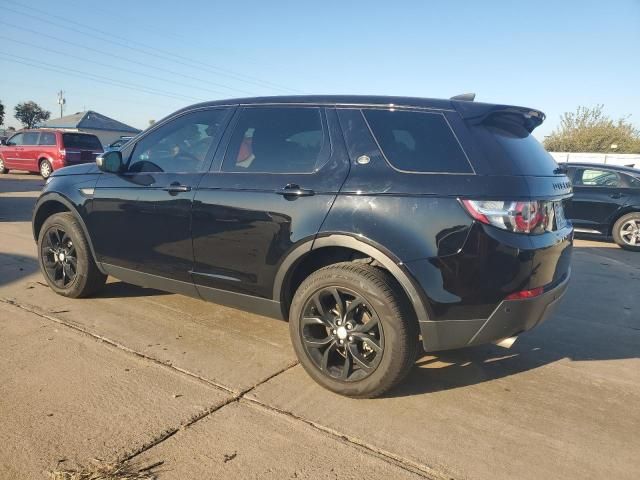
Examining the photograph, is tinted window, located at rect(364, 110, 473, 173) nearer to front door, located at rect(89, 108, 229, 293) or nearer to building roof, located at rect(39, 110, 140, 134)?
front door, located at rect(89, 108, 229, 293)

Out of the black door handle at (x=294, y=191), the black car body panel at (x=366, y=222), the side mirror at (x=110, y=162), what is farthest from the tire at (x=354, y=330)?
the side mirror at (x=110, y=162)

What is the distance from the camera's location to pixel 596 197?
943 centimetres

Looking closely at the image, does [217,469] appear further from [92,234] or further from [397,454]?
[92,234]

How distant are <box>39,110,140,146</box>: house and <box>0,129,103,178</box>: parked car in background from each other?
32.0 metres

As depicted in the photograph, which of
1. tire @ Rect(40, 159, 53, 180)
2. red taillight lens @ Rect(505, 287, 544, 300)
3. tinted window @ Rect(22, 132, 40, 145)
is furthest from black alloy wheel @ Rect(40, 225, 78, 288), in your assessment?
tinted window @ Rect(22, 132, 40, 145)

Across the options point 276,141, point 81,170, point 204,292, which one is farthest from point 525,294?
point 81,170

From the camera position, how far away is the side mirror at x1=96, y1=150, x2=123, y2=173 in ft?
13.1

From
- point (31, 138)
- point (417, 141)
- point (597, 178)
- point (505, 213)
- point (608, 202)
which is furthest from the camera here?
point (31, 138)

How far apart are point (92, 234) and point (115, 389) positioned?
1.78 m

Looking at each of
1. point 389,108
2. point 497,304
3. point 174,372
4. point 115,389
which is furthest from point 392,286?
point 115,389

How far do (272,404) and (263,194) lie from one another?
1306mm

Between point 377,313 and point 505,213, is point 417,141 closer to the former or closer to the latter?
point 505,213

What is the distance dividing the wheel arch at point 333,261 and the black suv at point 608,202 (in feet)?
24.0

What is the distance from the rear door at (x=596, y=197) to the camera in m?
9.30
